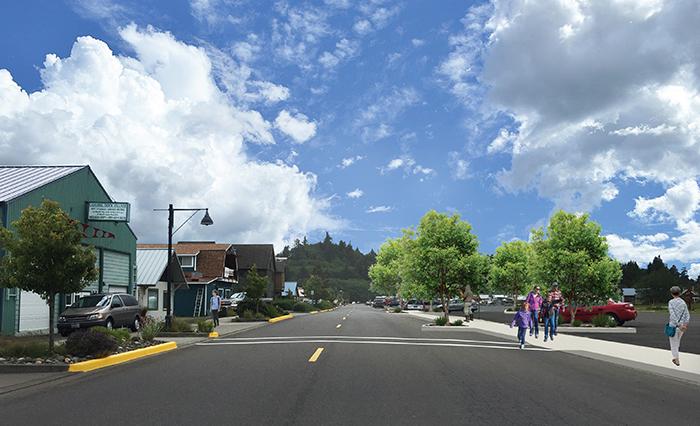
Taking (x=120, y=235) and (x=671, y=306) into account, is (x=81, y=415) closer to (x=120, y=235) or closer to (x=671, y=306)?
(x=671, y=306)

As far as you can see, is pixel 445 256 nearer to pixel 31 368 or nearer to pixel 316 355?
pixel 316 355

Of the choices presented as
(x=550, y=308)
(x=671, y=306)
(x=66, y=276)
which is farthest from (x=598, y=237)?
(x=66, y=276)

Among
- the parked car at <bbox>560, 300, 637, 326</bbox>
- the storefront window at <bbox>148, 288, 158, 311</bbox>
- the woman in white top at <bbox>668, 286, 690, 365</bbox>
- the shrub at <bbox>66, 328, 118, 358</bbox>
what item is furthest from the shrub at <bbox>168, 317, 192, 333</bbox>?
the storefront window at <bbox>148, 288, 158, 311</bbox>

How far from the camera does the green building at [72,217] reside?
22.7 metres

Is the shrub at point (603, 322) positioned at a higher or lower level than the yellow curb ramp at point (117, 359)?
lower

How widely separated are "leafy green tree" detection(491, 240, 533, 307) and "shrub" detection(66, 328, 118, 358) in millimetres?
52178

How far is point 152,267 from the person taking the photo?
1683 inches

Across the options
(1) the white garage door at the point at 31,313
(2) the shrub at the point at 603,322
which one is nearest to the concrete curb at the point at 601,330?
(2) the shrub at the point at 603,322

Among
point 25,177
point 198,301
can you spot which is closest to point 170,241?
point 25,177

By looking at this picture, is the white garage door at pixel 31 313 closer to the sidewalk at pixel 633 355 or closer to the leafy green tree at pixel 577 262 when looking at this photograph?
the sidewalk at pixel 633 355

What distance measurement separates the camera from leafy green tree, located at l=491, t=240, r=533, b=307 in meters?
61.3

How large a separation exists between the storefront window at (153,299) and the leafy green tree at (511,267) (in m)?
34.1

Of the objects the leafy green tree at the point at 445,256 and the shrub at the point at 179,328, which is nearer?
the shrub at the point at 179,328

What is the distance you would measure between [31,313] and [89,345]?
13.1 m
